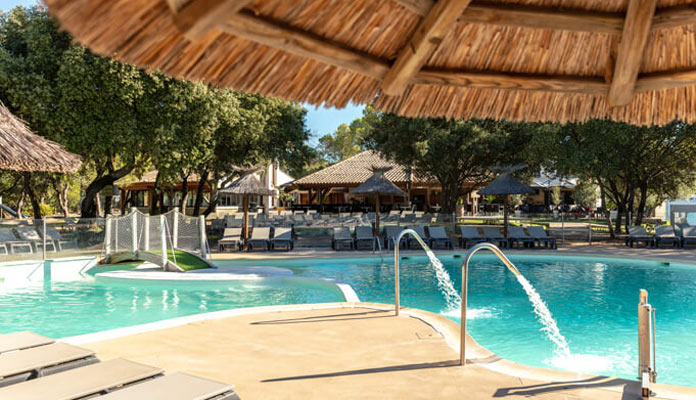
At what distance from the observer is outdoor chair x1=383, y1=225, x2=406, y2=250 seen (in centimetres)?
1784

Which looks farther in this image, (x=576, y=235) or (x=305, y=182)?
(x=305, y=182)

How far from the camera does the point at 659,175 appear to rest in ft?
71.1

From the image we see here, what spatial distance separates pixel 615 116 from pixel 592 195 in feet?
141

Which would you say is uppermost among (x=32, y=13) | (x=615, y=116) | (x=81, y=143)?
(x=32, y=13)

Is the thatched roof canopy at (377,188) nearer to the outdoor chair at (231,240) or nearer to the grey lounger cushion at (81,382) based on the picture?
the outdoor chair at (231,240)

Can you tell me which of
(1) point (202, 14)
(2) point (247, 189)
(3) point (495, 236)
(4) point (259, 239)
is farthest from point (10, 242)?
(3) point (495, 236)

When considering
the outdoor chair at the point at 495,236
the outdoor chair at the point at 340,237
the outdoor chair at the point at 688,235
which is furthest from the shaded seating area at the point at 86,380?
the outdoor chair at the point at 688,235

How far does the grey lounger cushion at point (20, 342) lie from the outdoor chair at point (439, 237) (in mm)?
14818

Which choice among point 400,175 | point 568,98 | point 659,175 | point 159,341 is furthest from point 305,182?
point 568,98

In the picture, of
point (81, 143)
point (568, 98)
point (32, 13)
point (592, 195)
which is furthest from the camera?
point (592, 195)

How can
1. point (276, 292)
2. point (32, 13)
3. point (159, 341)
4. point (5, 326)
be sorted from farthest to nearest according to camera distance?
point (32, 13)
point (276, 292)
point (5, 326)
point (159, 341)

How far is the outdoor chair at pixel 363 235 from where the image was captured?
17781 mm

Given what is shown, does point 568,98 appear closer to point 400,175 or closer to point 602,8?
point 602,8

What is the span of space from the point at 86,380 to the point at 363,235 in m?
14.9
